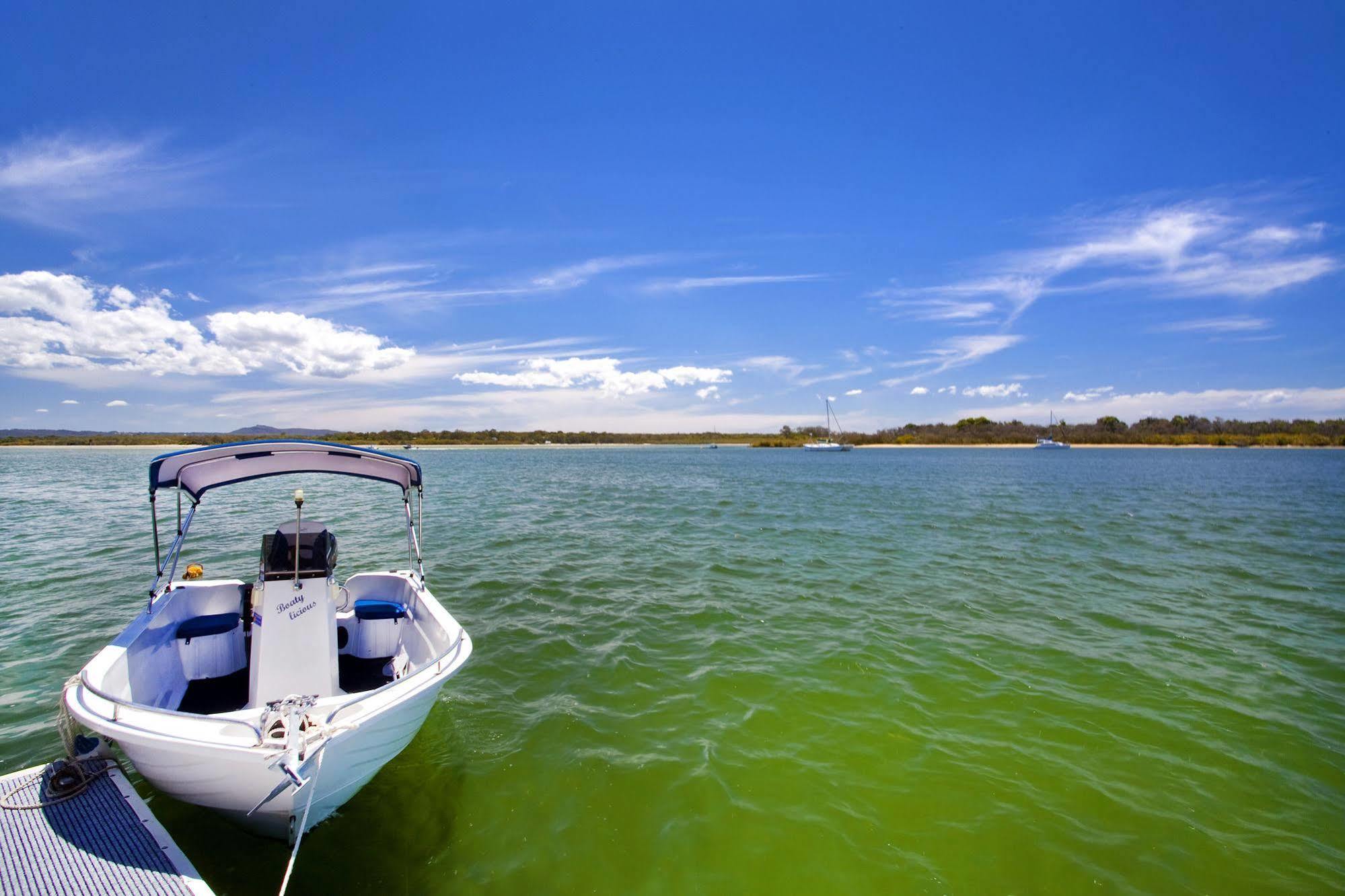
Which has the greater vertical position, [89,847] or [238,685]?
[89,847]

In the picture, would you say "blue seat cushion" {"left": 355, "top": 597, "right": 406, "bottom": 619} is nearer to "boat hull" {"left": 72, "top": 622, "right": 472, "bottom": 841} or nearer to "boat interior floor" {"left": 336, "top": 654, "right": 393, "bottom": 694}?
"boat interior floor" {"left": 336, "top": 654, "right": 393, "bottom": 694}

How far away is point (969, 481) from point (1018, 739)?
4131 cm

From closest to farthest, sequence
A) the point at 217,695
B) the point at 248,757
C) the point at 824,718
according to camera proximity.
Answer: the point at 248,757
the point at 217,695
the point at 824,718

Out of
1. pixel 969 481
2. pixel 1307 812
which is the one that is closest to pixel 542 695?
pixel 1307 812

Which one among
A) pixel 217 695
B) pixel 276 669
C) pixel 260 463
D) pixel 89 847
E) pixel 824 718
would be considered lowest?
pixel 824 718

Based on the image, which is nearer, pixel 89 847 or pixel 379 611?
pixel 89 847

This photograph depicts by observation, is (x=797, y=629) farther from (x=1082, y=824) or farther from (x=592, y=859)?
(x=592, y=859)

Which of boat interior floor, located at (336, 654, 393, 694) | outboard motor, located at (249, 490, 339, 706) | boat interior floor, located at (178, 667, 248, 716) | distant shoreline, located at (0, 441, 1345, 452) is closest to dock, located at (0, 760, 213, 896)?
outboard motor, located at (249, 490, 339, 706)

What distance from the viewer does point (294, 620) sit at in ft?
17.7

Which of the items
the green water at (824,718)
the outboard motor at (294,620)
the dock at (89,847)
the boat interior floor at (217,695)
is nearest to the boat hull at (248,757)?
the dock at (89,847)

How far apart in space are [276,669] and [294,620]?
461 mm

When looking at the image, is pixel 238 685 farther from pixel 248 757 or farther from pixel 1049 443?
pixel 1049 443

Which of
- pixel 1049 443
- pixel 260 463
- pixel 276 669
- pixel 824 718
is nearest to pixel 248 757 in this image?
pixel 276 669

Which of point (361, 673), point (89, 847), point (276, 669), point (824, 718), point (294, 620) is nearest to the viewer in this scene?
point (89, 847)
